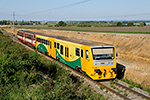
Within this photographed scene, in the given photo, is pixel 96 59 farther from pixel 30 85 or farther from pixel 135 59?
pixel 135 59

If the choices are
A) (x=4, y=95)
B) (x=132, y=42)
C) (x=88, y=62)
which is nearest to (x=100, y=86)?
(x=88, y=62)

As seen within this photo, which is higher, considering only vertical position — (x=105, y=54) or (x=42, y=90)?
(x=105, y=54)

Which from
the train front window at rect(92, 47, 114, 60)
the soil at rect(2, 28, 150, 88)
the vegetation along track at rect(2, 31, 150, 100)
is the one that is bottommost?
the vegetation along track at rect(2, 31, 150, 100)

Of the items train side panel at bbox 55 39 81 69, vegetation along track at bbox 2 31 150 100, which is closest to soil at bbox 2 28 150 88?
vegetation along track at bbox 2 31 150 100

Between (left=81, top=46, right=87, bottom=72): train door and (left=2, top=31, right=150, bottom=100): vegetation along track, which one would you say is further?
(left=81, top=46, right=87, bottom=72): train door

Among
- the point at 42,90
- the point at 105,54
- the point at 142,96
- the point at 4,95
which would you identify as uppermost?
the point at 105,54

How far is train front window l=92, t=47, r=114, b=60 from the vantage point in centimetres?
1245

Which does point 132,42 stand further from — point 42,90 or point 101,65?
point 42,90

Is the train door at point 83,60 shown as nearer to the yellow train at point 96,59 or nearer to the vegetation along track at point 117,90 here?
the yellow train at point 96,59

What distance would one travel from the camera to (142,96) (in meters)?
10.5

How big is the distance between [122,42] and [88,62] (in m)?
22.9

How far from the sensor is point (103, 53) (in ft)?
41.6

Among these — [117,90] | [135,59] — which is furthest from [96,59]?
[135,59]

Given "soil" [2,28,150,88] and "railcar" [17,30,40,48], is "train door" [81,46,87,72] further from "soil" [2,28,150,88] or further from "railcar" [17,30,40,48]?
"railcar" [17,30,40,48]
